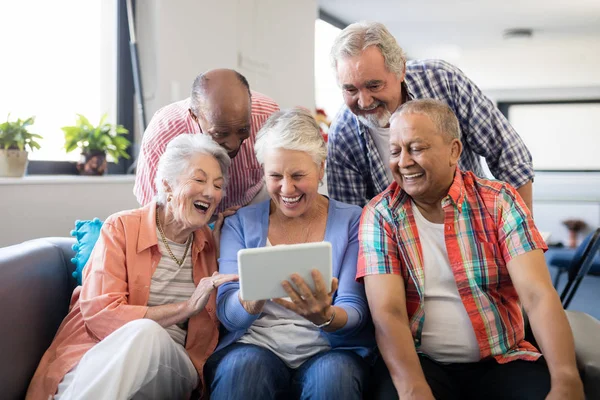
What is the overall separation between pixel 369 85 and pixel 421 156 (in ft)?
1.36

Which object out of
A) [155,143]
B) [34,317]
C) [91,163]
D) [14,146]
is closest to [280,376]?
[34,317]

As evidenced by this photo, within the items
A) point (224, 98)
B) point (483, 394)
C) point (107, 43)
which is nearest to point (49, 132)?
point (107, 43)

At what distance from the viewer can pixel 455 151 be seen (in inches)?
69.6

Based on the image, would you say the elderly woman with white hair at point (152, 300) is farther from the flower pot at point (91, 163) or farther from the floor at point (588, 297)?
the floor at point (588, 297)

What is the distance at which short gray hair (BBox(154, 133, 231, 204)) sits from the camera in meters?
1.85

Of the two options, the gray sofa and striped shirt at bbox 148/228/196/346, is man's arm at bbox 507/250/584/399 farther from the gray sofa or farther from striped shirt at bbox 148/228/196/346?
striped shirt at bbox 148/228/196/346

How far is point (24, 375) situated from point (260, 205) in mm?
827

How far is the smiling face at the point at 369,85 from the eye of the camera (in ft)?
6.58

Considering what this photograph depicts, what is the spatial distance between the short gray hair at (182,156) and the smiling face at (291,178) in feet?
0.54

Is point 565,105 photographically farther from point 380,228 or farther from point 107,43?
point 380,228

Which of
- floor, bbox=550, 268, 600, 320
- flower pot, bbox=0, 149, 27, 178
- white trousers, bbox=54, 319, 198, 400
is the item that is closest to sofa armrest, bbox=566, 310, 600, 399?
white trousers, bbox=54, 319, 198, 400

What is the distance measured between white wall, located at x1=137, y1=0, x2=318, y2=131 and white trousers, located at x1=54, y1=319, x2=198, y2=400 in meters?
2.29

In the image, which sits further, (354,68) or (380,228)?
(354,68)

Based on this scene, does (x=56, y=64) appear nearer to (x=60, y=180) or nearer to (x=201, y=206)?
(x=60, y=180)
